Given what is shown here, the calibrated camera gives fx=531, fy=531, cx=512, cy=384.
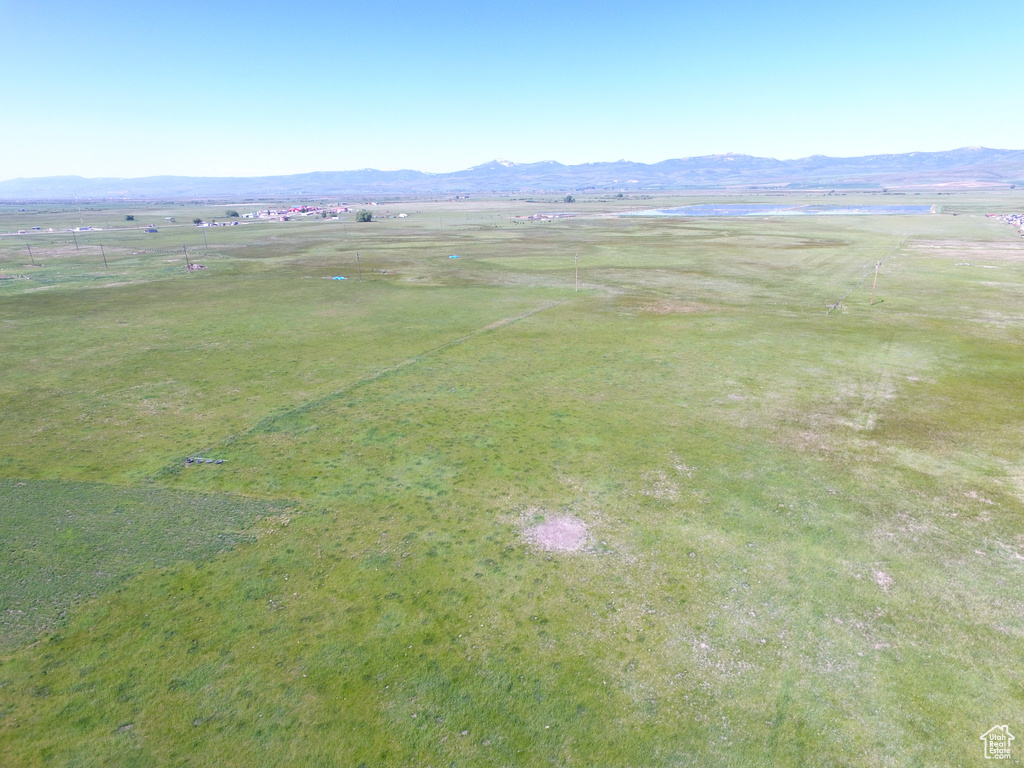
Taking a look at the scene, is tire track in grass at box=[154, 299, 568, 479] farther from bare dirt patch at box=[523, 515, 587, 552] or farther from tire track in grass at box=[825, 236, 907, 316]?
tire track in grass at box=[825, 236, 907, 316]

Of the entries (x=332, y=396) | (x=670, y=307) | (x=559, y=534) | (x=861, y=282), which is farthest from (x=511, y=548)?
(x=861, y=282)

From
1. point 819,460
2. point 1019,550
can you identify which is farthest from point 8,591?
point 1019,550

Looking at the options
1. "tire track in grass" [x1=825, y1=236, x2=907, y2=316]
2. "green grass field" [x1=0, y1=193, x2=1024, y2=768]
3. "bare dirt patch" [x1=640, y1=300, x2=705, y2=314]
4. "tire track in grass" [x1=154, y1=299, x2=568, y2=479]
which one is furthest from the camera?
"tire track in grass" [x1=825, y1=236, x2=907, y2=316]

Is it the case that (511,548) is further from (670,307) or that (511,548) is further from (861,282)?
(861,282)

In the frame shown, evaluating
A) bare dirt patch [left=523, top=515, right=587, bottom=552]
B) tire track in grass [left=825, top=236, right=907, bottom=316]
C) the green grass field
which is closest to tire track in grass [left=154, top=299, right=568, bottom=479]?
the green grass field

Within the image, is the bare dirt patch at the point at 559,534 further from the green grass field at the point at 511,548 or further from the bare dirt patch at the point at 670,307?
the bare dirt patch at the point at 670,307

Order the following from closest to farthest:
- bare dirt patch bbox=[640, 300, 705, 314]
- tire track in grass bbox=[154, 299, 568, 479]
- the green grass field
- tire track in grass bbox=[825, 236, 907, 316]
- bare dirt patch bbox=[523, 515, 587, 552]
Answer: the green grass field < bare dirt patch bbox=[523, 515, 587, 552] < tire track in grass bbox=[154, 299, 568, 479] < bare dirt patch bbox=[640, 300, 705, 314] < tire track in grass bbox=[825, 236, 907, 316]
